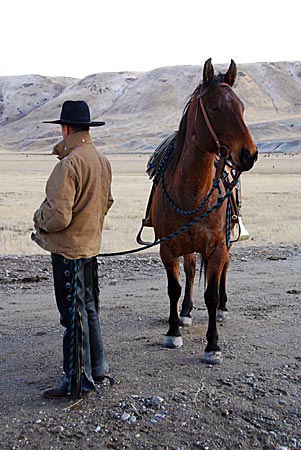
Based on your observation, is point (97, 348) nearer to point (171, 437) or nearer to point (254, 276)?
point (171, 437)

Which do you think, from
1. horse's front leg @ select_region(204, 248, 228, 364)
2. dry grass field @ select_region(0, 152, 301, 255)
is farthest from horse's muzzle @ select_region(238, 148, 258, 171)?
dry grass field @ select_region(0, 152, 301, 255)

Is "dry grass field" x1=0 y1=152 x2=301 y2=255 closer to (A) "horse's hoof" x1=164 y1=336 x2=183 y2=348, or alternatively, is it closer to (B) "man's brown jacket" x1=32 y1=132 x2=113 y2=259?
(A) "horse's hoof" x1=164 y1=336 x2=183 y2=348

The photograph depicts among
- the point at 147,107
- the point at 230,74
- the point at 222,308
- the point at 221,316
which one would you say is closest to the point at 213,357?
the point at 221,316

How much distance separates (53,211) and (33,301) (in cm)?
439

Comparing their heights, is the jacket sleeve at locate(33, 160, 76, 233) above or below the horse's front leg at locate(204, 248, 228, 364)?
above

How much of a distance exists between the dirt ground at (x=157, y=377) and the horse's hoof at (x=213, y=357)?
9 cm

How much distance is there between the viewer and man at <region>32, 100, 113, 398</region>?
197 inches

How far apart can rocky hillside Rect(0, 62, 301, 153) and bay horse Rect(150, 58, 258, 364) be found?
3844 inches

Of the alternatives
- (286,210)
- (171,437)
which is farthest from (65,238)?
(286,210)

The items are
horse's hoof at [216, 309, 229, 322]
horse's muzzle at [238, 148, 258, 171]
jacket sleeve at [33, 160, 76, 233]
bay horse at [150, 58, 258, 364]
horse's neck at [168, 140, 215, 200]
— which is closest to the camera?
jacket sleeve at [33, 160, 76, 233]

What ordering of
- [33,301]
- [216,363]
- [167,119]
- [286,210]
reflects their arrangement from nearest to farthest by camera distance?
1. [216,363]
2. [33,301]
3. [286,210]
4. [167,119]

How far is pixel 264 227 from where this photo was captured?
17.6 metres

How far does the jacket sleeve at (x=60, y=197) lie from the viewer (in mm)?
4934

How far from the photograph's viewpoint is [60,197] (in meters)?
4.94
